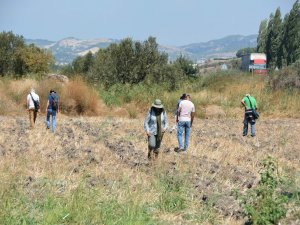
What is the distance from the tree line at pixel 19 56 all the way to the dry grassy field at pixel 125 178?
33718 millimetres

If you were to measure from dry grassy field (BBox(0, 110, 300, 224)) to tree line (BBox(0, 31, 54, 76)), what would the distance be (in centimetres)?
3372

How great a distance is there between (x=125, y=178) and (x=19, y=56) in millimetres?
43657

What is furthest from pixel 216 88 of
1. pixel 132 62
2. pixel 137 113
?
pixel 137 113

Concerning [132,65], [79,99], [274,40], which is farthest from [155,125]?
[274,40]

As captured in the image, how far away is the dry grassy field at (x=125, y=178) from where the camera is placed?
638 centimetres

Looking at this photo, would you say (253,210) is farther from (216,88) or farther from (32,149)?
(216,88)

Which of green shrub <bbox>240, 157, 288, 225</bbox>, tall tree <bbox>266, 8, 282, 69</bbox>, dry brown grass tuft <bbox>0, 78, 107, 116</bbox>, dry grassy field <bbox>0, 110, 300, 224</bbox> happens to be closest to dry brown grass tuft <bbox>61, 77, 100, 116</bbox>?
dry brown grass tuft <bbox>0, 78, 107, 116</bbox>

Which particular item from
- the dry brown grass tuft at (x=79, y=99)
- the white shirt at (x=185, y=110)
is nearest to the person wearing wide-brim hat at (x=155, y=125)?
the white shirt at (x=185, y=110)

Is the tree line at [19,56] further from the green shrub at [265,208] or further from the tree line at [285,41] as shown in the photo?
the green shrub at [265,208]

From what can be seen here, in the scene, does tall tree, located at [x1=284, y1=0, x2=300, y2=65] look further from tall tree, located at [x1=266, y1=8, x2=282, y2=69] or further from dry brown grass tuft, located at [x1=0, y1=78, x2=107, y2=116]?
dry brown grass tuft, located at [x1=0, y1=78, x2=107, y2=116]

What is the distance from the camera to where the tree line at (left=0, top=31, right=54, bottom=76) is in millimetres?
47562

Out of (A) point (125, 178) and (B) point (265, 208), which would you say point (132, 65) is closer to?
(A) point (125, 178)

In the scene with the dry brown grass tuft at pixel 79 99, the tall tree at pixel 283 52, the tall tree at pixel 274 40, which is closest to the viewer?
the dry brown grass tuft at pixel 79 99

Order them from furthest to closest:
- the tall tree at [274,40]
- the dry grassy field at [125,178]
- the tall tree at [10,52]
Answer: the tall tree at [274,40] → the tall tree at [10,52] → the dry grassy field at [125,178]
